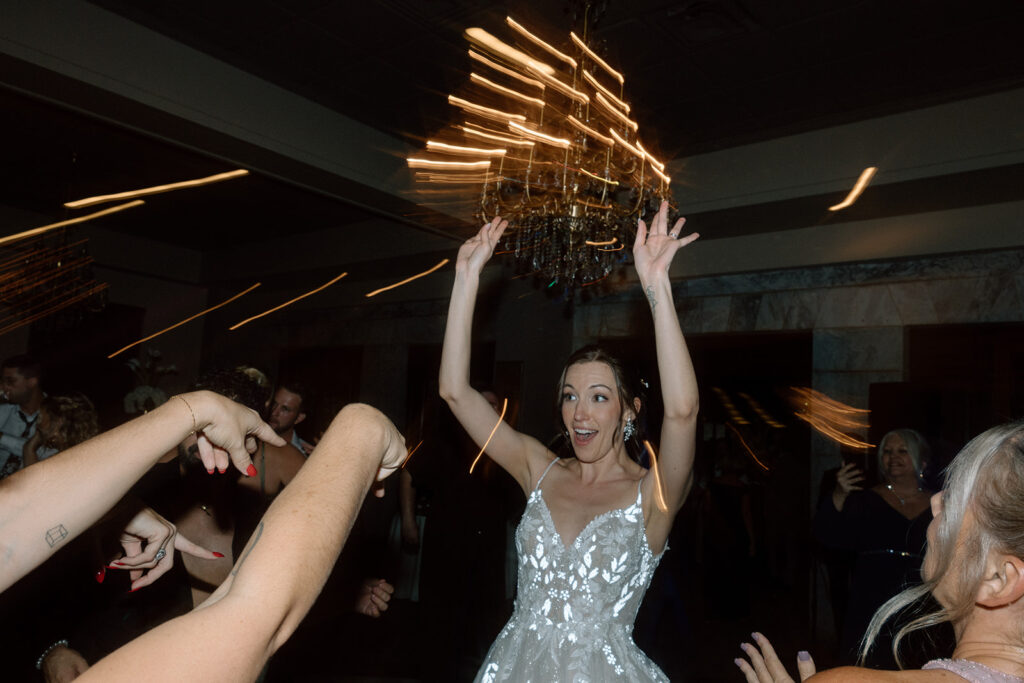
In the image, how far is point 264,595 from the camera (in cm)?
57

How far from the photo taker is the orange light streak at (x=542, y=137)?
124 inches

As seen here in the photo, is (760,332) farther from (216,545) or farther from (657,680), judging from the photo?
(216,545)

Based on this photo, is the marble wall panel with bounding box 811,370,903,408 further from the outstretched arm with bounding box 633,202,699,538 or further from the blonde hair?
the blonde hair

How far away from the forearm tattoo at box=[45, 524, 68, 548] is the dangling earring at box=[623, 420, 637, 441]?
6.62 ft

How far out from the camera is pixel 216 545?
2625 mm

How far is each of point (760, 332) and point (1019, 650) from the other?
17.5 ft

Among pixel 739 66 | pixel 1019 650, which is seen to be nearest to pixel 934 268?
Answer: pixel 739 66

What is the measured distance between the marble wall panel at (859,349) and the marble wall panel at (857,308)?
0.19ft

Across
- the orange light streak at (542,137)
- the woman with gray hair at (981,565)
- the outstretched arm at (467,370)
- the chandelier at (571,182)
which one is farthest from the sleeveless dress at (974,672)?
the orange light streak at (542,137)

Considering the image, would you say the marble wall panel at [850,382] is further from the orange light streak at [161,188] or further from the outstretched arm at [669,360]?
the orange light streak at [161,188]

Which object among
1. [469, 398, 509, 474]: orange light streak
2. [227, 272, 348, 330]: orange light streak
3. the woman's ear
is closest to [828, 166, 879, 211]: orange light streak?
[469, 398, 509, 474]: orange light streak

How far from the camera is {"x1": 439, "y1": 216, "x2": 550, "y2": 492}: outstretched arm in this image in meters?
2.33

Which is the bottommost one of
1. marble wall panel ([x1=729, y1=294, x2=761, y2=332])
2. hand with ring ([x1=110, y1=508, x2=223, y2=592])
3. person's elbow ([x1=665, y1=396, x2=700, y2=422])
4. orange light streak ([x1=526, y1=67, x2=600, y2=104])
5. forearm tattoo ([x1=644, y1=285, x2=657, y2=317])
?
hand with ring ([x1=110, y1=508, x2=223, y2=592])

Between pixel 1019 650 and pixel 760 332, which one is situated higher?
pixel 760 332
